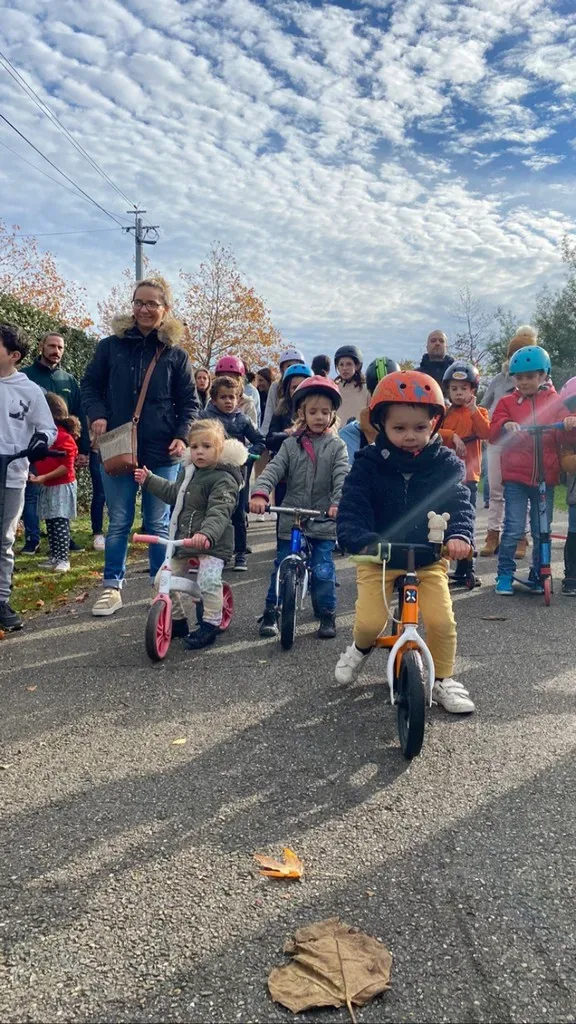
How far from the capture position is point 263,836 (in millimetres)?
2699

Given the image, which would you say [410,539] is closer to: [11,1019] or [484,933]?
[484,933]

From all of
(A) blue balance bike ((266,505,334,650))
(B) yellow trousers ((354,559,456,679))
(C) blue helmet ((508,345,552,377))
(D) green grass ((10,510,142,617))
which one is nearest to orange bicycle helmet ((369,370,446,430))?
(B) yellow trousers ((354,559,456,679))

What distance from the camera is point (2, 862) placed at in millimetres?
2551

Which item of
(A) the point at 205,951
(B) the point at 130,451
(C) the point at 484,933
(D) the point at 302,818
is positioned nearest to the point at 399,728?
(D) the point at 302,818

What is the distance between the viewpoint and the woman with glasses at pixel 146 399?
232 inches

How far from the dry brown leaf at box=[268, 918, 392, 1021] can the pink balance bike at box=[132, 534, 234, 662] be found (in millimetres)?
2677

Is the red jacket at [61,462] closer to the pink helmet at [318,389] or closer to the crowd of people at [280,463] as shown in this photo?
the crowd of people at [280,463]

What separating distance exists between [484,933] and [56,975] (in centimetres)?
119

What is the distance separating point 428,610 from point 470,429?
12.4ft

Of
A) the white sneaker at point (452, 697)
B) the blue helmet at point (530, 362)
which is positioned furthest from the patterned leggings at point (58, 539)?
the white sneaker at point (452, 697)

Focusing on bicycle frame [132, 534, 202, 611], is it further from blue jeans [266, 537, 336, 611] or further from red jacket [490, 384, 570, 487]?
red jacket [490, 384, 570, 487]

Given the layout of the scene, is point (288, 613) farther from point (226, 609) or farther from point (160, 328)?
point (160, 328)

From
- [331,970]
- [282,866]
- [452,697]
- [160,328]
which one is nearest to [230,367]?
[160,328]

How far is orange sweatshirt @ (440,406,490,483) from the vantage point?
7.21 meters
